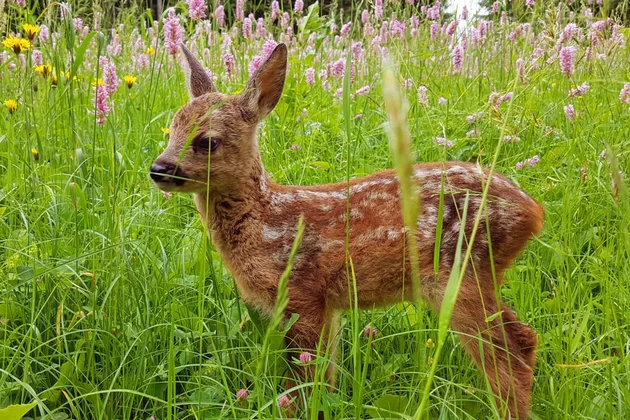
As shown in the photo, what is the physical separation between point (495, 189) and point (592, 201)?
0.85 meters

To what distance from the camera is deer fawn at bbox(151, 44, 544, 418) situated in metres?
2.50

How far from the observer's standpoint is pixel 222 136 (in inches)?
112

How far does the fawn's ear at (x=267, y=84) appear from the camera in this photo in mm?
2928

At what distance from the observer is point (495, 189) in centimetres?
254

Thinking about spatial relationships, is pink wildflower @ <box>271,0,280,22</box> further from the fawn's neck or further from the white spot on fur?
the white spot on fur

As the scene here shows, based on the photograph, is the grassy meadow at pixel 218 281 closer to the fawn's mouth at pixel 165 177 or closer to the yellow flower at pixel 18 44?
the yellow flower at pixel 18 44

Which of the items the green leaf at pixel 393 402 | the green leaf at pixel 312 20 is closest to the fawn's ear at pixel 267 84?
the green leaf at pixel 393 402

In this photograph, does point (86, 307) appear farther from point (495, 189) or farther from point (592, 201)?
point (592, 201)

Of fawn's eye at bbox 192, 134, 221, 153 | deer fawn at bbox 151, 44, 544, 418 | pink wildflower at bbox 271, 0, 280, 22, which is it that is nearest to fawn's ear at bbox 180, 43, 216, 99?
deer fawn at bbox 151, 44, 544, 418

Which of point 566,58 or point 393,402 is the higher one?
point 566,58

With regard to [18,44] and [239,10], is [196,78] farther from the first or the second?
[239,10]

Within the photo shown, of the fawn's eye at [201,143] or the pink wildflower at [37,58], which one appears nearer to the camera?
the fawn's eye at [201,143]

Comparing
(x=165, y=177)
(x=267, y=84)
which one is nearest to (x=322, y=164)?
(x=267, y=84)

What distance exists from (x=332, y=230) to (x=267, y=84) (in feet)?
2.44
